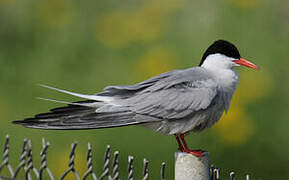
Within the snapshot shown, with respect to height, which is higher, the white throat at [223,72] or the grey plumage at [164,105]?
the white throat at [223,72]

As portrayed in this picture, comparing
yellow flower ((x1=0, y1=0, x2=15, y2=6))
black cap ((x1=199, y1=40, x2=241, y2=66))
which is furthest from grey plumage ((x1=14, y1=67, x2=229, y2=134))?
yellow flower ((x1=0, y1=0, x2=15, y2=6))

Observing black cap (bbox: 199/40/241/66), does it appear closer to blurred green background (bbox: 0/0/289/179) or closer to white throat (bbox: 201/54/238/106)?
white throat (bbox: 201/54/238/106)

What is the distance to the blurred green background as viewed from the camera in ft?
12.6

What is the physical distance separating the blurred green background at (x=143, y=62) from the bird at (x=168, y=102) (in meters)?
1.27

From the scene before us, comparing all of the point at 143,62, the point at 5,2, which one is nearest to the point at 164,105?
the point at 143,62

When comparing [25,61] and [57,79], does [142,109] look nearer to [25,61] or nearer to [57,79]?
[57,79]

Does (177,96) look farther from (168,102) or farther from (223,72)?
(223,72)

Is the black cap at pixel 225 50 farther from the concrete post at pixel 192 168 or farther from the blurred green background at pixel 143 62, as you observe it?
the blurred green background at pixel 143 62

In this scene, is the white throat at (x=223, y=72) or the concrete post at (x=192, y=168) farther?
the white throat at (x=223, y=72)

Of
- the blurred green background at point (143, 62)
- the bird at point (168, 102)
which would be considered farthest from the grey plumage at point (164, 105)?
the blurred green background at point (143, 62)

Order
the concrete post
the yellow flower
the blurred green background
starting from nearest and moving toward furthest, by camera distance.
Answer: the concrete post → the blurred green background → the yellow flower

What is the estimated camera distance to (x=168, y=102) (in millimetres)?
2490

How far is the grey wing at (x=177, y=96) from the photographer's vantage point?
2.47m

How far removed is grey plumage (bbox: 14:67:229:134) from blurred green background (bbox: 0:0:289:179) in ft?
4.24
